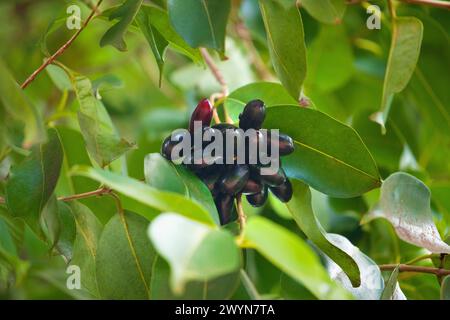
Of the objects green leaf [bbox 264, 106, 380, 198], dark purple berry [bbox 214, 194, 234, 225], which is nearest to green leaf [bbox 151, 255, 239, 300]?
dark purple berry [bbox 214, 194, 234, 225]

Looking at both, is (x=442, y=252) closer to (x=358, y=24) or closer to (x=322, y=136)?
(x=322, y=136)

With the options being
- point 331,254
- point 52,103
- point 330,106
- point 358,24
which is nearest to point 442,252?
point 331,254

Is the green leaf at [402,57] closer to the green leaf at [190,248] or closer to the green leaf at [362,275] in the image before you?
the green leaf at [362,275]

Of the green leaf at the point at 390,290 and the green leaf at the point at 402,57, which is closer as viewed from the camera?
the green leaf at the point at 390,290

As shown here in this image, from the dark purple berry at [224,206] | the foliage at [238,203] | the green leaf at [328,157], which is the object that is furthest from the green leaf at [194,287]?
the green leaf at [328,157]

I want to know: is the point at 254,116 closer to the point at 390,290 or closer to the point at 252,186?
the point at 252,186

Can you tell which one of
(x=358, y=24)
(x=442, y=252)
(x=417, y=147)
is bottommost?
(x=417, y=147)
